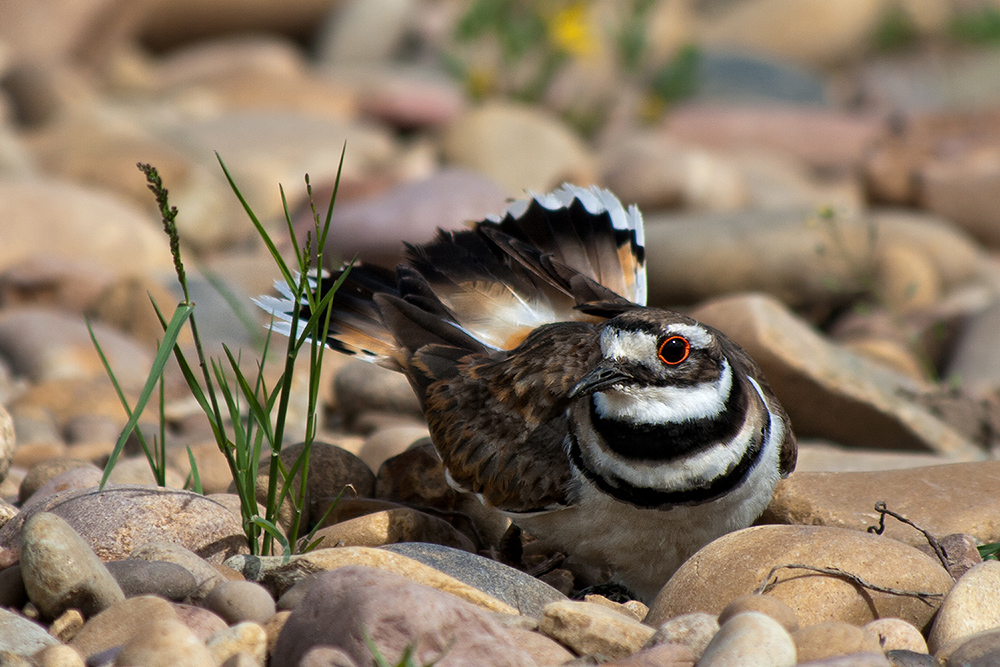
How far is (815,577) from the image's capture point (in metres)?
3.10

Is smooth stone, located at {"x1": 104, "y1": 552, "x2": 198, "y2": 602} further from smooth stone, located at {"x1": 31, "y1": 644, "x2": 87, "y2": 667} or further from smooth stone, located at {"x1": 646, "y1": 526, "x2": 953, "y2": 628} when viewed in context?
smooth stone, located at {"x1": 646, "y1": 526, "x2": 953, "y2": 628}

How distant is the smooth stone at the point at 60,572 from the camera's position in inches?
113

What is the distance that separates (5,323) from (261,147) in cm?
531

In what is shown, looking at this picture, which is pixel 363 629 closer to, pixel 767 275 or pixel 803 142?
pixel 767 275

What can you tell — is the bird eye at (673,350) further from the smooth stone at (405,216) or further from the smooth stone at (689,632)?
the smooth stone at (405,216)

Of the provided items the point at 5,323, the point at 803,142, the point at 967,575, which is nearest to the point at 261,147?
the point at 5,323

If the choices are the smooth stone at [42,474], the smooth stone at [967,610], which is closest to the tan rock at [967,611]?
the smooth stone at [967,610]

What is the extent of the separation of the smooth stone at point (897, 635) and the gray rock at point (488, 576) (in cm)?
89

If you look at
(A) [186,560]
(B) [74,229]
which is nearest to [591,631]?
(A) [186,560]

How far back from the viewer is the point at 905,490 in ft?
12.6

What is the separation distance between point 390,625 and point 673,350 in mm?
1225

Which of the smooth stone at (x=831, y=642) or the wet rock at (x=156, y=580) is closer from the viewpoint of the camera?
the smooth stone at (x=831, y=642)

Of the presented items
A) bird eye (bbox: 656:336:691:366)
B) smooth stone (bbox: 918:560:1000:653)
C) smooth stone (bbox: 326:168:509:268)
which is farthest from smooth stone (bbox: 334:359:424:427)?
smooth stone (bbox: 918:560:1000:653)

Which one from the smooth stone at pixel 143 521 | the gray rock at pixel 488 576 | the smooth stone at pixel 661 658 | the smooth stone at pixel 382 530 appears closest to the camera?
the smooth stone at pixel 661 658
